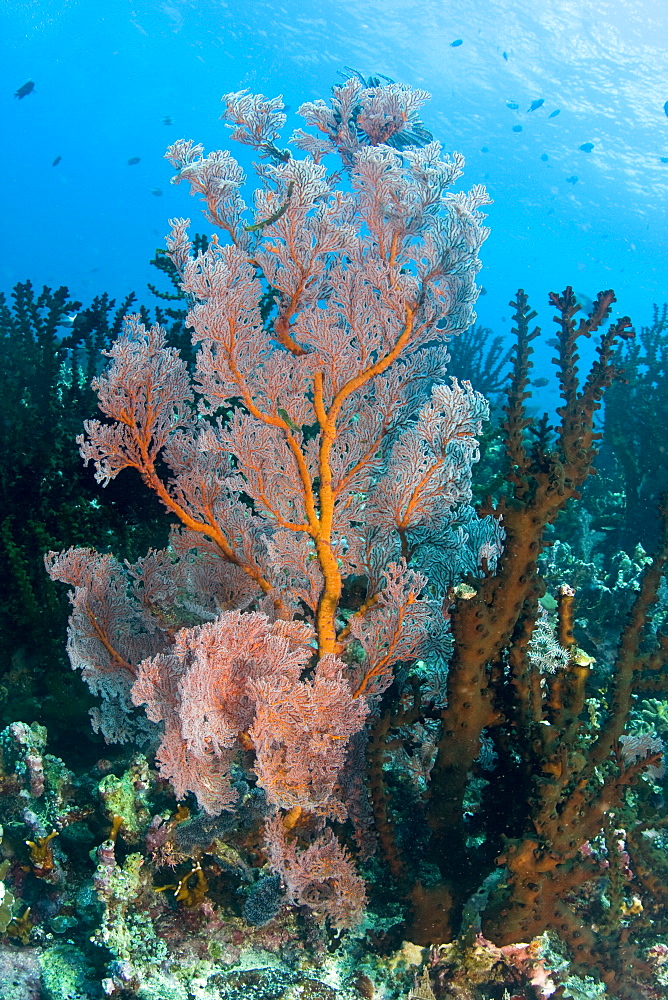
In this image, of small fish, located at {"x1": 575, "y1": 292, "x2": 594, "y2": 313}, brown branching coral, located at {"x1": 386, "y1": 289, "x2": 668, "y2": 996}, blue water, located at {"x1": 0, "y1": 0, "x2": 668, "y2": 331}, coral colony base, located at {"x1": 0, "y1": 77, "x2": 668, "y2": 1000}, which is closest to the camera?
brown branching coral, located at {"x1": 386, "y1": 289, "x2": 668, "y2": 996}

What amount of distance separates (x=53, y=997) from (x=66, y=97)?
172612mm

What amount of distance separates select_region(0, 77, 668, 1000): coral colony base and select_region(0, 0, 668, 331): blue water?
708 inches

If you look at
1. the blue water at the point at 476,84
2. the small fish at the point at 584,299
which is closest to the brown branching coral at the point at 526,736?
the small fish at the point at 584,299

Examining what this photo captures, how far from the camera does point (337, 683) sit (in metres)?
3.04

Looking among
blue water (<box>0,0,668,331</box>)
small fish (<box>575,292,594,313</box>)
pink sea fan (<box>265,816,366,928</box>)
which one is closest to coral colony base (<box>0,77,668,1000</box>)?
pink sea fan (<box>265,816,366,928</box>)

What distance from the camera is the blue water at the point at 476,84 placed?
39500 millimetres

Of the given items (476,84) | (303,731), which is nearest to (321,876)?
(303,731)

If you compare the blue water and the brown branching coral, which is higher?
the blue water

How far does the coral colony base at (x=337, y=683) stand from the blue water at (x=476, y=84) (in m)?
18.0

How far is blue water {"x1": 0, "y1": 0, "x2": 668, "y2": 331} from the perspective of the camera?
39.5 metres

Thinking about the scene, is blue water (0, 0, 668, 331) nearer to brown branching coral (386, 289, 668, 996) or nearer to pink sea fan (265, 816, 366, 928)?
brown branching coral (386, 289, 668, 996)

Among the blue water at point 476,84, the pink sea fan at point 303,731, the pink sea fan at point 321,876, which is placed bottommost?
the pink sea fan at point 321,876

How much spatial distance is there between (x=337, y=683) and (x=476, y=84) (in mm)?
61401

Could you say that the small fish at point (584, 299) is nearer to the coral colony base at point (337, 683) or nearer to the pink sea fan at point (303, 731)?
the coral colony base at point (337, 683)
